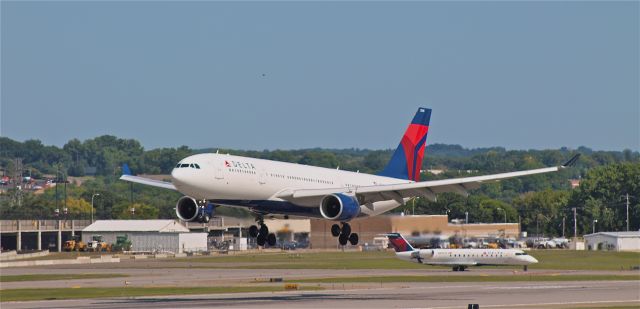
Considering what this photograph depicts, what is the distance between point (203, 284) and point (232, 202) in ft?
219

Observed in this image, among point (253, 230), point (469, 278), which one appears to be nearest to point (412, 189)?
point (253, 230)

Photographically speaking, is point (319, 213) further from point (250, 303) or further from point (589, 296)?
point (589, 296)

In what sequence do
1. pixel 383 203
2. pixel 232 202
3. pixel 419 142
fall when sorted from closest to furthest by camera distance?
pixel 232 202 → pixel 383 203 → pixel 419 142

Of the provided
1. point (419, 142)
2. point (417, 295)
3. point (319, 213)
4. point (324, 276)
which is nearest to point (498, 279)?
point (324, 276)

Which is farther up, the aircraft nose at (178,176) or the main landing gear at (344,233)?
the aircraft nose at (178,176)

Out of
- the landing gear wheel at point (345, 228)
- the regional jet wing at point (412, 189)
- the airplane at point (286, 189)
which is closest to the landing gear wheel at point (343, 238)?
the airplane at point (286, 189)

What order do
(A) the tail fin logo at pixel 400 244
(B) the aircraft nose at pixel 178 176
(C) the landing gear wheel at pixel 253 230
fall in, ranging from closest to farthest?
(B) the aircraft nose at pixel 178 176, (C) the landing gear wheel at pixel 253 230, (A) the tail fin logo at pixel 400 244

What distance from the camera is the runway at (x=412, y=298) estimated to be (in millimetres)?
126938

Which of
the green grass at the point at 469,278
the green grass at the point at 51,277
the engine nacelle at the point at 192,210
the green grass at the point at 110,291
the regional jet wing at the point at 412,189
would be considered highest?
the regional jet wing at the point at 412,189

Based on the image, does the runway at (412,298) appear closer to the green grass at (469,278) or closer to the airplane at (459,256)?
the green grass at (469,278)

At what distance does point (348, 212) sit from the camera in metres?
101

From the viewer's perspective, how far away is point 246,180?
95688 millimetres

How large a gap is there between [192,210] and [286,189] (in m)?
6.99

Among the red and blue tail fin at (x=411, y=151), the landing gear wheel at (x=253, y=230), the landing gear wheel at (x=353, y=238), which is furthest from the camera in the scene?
the red and blue tail fin at (x=411, y=151)
